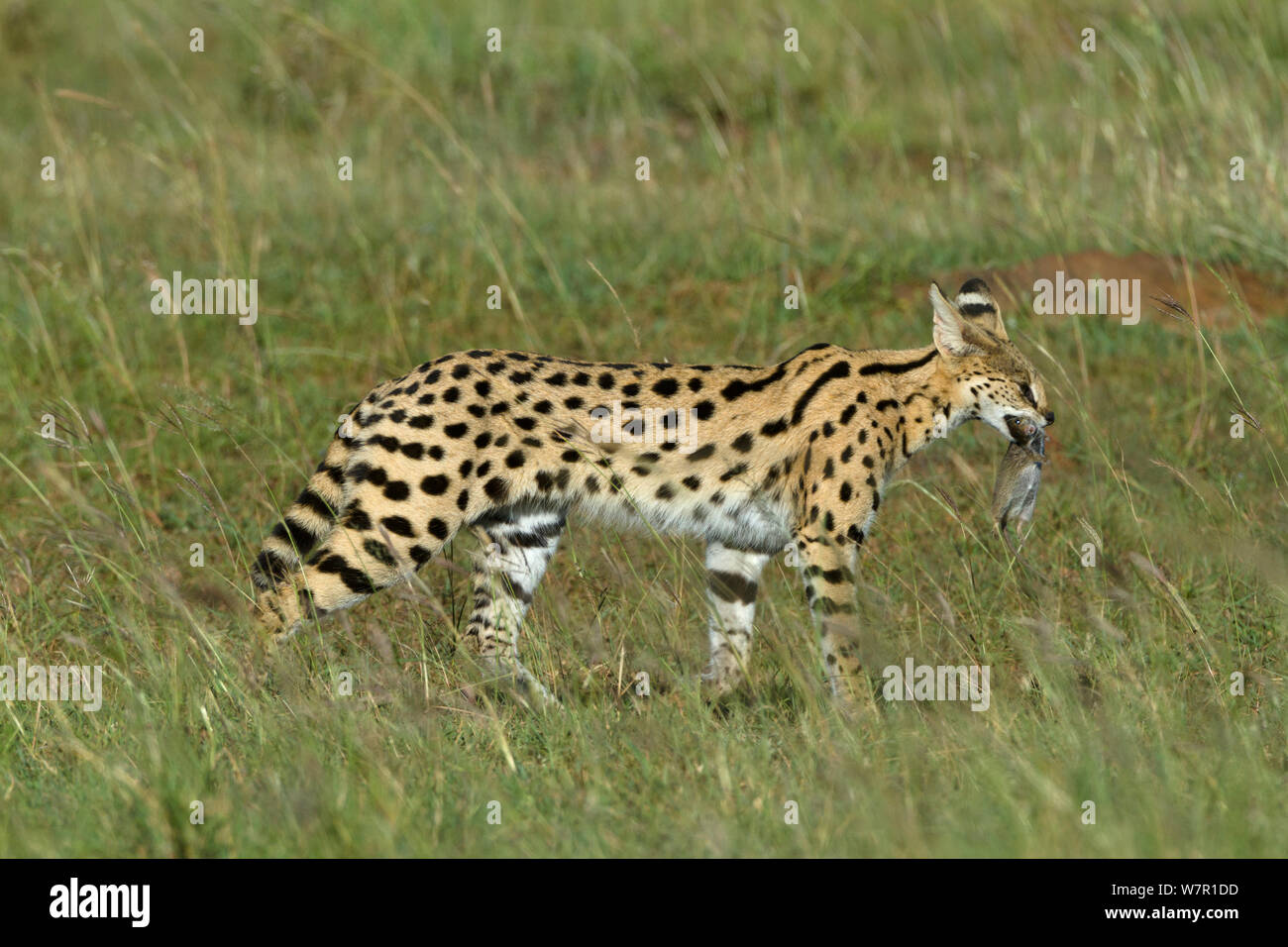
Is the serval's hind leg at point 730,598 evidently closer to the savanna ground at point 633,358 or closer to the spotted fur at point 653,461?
the spotted fur at point 653,461

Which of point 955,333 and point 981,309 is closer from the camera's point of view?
point 955,333

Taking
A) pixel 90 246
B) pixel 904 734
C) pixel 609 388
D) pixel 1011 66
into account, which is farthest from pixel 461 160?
pixel 904 734

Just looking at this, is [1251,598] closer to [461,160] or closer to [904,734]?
[904,734]

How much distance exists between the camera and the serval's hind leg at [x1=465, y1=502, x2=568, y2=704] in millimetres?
6410

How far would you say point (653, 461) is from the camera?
6.13 meters

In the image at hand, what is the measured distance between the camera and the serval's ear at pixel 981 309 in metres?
6.37

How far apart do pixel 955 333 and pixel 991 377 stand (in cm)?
22

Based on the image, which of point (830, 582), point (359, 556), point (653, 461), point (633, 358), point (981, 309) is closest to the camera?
point (359, 556)

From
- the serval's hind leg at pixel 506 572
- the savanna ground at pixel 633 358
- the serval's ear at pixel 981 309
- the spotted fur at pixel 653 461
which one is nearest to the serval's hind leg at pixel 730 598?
the spotted fur at pixel 653 461

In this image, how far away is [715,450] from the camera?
243 inches

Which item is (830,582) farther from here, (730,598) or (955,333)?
(955,333)

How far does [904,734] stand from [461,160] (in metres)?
7.75

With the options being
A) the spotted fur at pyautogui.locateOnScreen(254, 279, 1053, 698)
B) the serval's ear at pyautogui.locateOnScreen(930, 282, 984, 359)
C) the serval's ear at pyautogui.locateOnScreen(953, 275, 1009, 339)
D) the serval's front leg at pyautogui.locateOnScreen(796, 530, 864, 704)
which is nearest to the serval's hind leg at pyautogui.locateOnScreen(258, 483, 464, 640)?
the spotted fur at pyautogui.locateOnScreen(254, 279, 1053, 698)

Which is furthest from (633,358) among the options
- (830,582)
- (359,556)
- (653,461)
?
(359,556)
